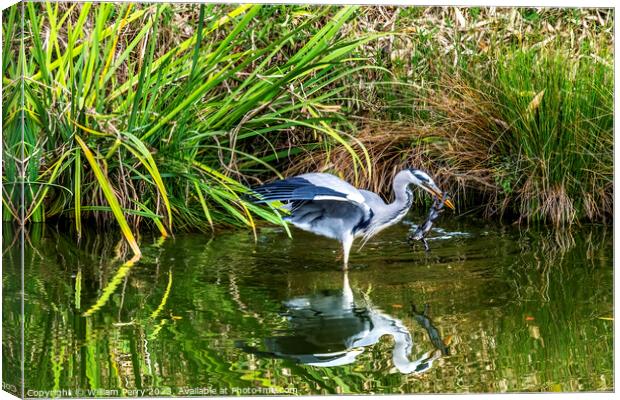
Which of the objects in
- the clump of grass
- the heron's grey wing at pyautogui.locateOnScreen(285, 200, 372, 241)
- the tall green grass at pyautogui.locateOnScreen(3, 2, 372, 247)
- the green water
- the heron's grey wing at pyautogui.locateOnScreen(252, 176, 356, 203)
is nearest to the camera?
the green water

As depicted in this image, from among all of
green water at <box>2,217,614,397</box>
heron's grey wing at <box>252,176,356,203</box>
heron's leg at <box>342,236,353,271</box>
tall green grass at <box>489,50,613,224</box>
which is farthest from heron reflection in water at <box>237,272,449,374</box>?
tall green grass at <box>489,50,613,224</box>

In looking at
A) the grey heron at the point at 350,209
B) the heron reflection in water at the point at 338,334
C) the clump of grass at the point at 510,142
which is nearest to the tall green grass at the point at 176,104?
the grey heron at the point at 350,209

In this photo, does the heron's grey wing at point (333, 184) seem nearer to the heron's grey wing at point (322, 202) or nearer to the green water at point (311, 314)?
the heron's grey wing at point (322, 202)

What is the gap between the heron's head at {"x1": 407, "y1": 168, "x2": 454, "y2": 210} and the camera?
5734mm

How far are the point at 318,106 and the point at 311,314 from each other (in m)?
1.32

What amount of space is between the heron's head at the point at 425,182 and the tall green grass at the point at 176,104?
261mm

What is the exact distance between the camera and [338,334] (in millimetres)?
4531

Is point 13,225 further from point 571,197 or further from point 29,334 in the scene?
point 571,197

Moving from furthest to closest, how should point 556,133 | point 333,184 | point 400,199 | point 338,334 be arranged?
point 400,199 → point 556,133 → point 333,184 → point 338,334

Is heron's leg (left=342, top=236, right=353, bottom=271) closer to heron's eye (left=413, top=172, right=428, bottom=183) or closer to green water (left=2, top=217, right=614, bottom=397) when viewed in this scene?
green water (left=2, top=217, right=614, bottom=397)

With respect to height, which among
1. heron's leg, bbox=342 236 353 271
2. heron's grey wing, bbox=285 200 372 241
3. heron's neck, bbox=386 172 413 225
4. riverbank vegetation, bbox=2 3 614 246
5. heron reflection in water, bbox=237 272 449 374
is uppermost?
riverbank vegetation, bbox=2 3 614 246

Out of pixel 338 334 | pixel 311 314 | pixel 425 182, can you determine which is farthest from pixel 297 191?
pixel 338 334

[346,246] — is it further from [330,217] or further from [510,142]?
[510,142]

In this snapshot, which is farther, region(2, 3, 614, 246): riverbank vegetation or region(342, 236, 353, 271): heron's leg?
region(342, 236, 353, 271): heron's leg
